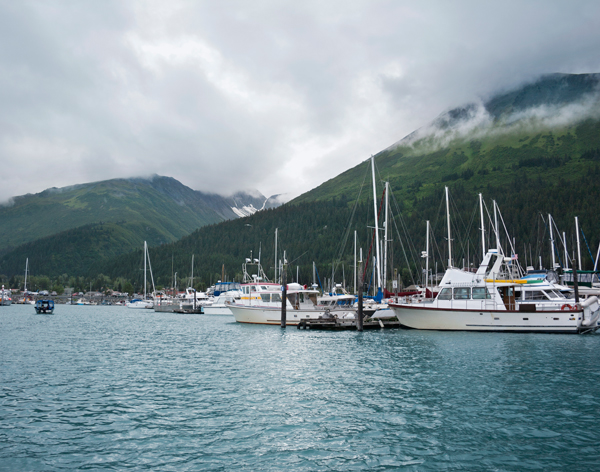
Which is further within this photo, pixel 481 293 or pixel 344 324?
pixel 344 324

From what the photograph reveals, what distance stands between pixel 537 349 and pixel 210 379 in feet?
87.6

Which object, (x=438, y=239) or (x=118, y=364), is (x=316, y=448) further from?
(x=438, y=239)

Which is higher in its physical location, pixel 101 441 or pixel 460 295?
pixel 460 295

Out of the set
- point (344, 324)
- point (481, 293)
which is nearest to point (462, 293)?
point (481, 293)

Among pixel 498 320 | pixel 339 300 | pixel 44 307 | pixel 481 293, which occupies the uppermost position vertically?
pixel 481 293

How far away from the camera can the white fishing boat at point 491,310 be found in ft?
156

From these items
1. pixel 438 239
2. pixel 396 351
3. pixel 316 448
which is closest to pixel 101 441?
pixel 316 448

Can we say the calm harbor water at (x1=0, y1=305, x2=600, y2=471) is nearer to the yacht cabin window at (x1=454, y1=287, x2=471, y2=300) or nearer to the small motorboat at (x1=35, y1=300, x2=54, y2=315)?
the yacht cabin window at (x1=454, y1=287, x2=471, y2=300)

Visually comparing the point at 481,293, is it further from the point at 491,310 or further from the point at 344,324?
the point at 344,324

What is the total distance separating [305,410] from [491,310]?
35027mm

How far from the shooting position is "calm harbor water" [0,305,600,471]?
14203 millimetres

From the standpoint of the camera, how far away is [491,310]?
4844 centimetres

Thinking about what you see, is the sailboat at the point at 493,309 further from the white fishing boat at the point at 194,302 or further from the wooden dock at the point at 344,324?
the white fishing boat at the point at 194,302

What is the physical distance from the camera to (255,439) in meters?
15.9
